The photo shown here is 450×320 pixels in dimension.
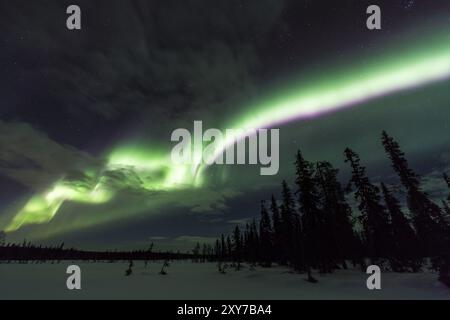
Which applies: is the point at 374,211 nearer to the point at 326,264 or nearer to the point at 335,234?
the point at 335,234

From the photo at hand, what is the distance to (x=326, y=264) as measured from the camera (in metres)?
31.3

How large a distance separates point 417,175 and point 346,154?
773 centimetres

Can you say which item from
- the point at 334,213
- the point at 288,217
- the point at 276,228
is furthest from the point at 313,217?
the point at 276,228

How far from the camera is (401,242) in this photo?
28.6m

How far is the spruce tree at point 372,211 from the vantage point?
1114 inches

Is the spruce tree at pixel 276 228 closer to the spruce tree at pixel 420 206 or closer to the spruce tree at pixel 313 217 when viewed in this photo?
the spruce tree at pixel 313 217

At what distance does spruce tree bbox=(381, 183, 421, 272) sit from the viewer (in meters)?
28.3
